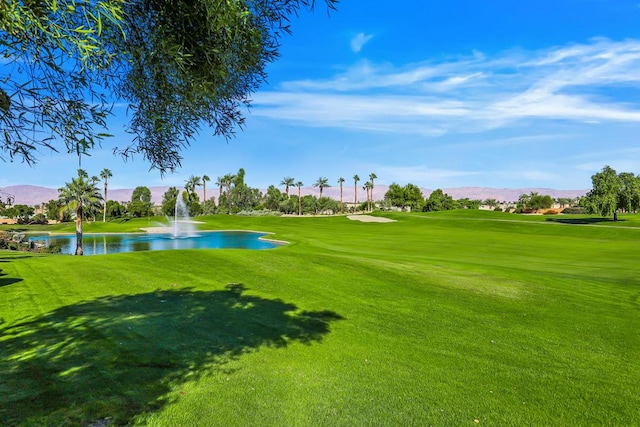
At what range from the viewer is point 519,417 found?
18.2 ft

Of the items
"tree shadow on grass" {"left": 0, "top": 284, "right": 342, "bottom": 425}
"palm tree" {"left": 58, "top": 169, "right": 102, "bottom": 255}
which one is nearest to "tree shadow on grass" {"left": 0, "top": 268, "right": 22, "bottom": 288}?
"tree shadow on grass" {"left": 0, "top": 284, "right": 342, "bottom": 425}

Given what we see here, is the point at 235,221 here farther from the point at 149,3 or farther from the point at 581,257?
the point at 149,3

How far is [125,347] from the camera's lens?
7.48 meters

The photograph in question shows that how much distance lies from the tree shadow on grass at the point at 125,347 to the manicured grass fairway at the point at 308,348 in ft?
0.11

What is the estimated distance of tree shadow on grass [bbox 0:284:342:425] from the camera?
211 inches

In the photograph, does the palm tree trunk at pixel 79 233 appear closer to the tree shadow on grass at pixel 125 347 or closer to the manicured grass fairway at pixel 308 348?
the manicured grass fairway at pixel 308 348

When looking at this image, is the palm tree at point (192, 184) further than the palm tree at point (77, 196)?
Yes

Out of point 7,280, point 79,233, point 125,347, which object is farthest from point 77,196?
point 125,347

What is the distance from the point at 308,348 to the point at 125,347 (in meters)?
3.80

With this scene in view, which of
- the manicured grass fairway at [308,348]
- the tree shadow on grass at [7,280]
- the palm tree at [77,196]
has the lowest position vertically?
the manicured grass fairway at [308,348]

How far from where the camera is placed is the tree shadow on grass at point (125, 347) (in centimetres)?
537

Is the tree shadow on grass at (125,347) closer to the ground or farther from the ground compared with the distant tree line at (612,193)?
closer to the ground

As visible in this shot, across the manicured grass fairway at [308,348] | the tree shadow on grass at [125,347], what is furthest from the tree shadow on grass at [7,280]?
the tree shadow on grass at [125,347]

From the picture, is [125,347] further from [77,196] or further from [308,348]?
[77,196]
